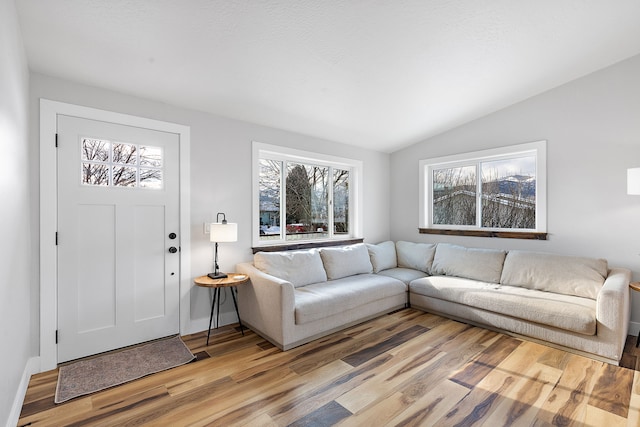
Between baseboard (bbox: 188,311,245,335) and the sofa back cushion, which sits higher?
the sofa back cushion

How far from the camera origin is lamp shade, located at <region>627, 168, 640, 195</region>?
274cm

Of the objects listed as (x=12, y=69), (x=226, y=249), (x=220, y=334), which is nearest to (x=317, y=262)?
(x=226, y=249)

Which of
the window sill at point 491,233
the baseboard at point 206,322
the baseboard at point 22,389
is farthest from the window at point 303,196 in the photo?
the baseboard at point 22,389

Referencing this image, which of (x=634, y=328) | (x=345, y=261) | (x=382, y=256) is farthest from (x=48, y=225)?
(x=634, y=328)

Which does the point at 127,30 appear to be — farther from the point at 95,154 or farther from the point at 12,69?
the point at 95,154

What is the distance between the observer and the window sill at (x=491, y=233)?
373 centimetres

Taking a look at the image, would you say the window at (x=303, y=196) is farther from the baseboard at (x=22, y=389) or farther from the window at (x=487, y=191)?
the baseboard at (x=22, y=389)

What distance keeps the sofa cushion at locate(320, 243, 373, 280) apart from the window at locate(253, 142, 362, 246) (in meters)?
0.46

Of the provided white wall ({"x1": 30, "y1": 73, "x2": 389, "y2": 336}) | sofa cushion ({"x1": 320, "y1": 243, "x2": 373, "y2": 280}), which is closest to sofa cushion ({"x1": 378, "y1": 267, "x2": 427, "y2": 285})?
sofa cushion ({"x1": 320, "y1": 243, "x2": 373, "y2": 280})

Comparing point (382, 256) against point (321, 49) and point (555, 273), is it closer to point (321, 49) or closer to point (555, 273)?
point (555, 273)

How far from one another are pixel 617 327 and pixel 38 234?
4612 mm

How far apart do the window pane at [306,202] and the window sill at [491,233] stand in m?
1.60

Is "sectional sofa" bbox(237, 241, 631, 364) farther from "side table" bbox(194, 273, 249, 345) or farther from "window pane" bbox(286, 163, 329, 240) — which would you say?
"window pane" bbox(286, 163, 329, 240)

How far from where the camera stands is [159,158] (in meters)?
2.98
